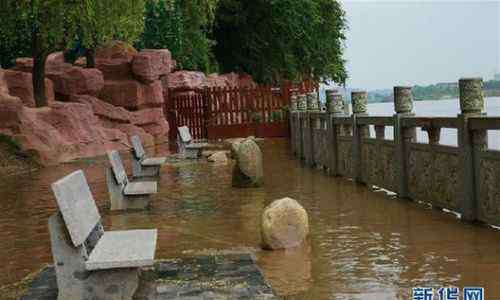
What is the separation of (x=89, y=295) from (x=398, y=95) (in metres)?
6.99

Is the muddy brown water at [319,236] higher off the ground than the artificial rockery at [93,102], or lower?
lower

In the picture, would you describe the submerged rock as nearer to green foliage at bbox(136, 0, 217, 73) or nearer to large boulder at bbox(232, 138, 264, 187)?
large boulder at bbox(232, 138, 264, 187)

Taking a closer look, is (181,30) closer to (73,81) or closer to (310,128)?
(73,81)

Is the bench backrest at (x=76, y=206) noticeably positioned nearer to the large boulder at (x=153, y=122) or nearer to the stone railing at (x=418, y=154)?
the stone railing at (x=418, y=154)

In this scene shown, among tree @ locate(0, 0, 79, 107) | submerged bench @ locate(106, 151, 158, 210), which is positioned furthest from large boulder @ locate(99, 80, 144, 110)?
submerged bench @ locate(106, 151, 158, 210)

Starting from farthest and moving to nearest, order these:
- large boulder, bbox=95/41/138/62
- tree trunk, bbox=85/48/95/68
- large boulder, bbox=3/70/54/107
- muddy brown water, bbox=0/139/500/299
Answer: large boulder, bbox=95/41/138/62 → tree trunk, bbox=85/48/95/68 → large boulder, bbox=3/70/54/107 → muddy brown water, bbox=0/139/500/299

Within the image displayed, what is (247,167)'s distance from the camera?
46.3ft

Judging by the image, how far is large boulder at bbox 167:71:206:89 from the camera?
3338 centimetres

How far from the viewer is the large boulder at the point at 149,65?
1169 inches

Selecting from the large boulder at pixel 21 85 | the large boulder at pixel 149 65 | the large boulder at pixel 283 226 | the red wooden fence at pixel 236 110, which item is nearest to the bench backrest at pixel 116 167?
the large boulder at pixel 283 226

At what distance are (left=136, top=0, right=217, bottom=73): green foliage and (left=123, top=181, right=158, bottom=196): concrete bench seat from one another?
1960 cm

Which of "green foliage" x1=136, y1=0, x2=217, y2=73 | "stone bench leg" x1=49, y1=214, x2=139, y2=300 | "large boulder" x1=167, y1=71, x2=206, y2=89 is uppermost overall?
"green foliage" x1=136, y1=0, x2=217, y2=73

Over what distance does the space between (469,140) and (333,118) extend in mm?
6841

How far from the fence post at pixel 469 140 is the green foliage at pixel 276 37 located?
29167 mm
